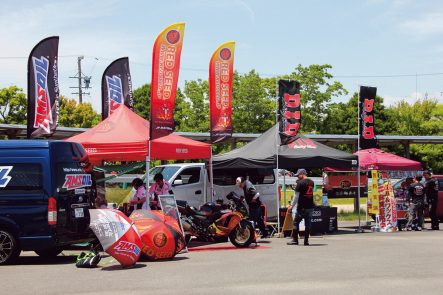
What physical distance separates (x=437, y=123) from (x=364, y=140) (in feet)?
143

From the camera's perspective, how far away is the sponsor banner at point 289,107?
62.8 feet

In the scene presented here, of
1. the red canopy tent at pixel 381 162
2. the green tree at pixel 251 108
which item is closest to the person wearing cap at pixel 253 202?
the red canopy tent at pixel 381 162

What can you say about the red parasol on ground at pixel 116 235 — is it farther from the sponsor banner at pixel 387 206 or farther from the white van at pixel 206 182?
the sponsor banner at pixel 387 206

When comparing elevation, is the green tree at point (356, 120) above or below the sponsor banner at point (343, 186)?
above

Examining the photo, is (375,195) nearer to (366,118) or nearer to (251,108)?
(366,118)

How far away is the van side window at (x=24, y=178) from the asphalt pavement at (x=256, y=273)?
137 centimetres

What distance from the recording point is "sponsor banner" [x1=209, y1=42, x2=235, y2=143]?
1902 centimetres

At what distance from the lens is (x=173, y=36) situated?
16.0 meters

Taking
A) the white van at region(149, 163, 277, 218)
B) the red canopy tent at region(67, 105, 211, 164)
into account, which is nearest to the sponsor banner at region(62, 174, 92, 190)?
the red canopy tent at region(67, 105, 211, 164)

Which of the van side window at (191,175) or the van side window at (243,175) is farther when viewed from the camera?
the van side window at (243,175)

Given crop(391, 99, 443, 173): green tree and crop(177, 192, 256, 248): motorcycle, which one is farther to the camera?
crop(391, 99, 443, 173): green tree

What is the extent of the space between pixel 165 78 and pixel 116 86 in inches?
215

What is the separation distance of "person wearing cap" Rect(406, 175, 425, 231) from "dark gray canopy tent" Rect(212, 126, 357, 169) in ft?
9.35

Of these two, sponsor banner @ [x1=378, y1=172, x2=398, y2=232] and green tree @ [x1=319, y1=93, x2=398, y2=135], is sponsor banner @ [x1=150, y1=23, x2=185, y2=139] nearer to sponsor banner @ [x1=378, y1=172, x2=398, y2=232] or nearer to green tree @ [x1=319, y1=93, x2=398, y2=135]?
sponsor banner @ [x1=378, y1=172, x2=398, y2=232]
